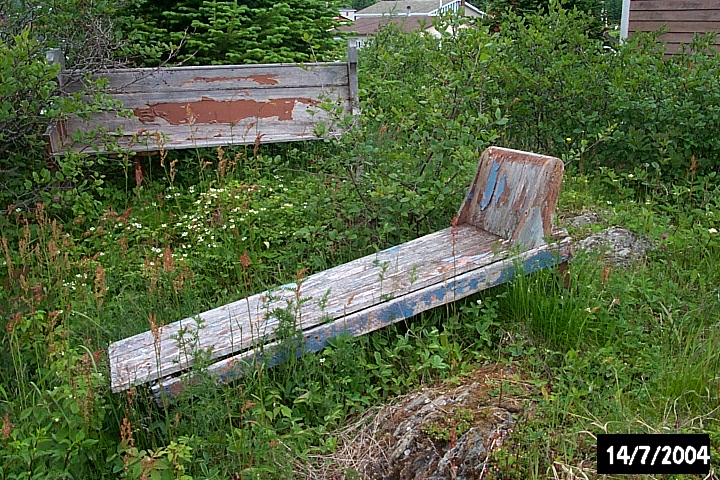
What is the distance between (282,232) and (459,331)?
1.60 m

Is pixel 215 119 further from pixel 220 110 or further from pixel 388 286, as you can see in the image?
pixel 388 286

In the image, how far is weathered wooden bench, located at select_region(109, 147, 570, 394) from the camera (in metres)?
2.97

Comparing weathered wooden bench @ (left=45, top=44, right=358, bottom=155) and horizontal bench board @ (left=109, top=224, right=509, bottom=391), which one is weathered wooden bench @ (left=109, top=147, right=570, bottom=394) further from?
weathered wooden bench @ (left=45, top=44, right=358, bottom=155)

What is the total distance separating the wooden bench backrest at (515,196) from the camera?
11.6 ft

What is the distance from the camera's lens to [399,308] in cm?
323

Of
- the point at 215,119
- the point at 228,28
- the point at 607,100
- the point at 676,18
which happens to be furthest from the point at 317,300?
the point at 676,18

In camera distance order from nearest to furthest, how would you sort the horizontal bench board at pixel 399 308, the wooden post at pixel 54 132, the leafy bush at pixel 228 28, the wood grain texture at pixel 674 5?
the horizontal bench board at pixel 399 308 → the wooden post at pixel 54 132 → the leafy bush at pixel 228 28 → the wood grain texture at pixel 674 5

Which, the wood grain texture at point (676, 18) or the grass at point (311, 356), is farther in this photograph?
the wood grain texture at point (676, 18)

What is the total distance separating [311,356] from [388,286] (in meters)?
0.56

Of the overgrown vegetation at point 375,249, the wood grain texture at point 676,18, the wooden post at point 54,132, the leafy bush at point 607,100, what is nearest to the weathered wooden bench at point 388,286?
the overgrown vegetation at point 375,249

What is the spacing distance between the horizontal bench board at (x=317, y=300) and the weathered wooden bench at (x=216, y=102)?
218 cm

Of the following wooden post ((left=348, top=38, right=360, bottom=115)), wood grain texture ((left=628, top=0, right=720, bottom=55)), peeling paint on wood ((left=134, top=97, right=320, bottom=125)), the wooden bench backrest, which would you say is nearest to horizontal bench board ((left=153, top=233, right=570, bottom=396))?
the wooden bench backrest

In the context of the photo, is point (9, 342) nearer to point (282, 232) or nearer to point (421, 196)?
point (282, 232)

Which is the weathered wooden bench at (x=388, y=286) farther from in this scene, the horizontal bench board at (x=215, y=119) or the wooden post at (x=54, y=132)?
the wooden post at (x=54, y=132)
